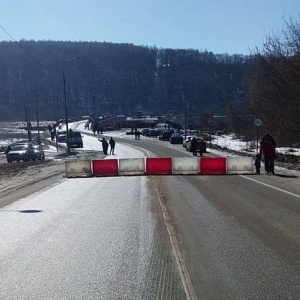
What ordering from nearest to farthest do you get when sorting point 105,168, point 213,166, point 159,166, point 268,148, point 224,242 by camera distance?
point 224,242, point 268,148, point 213,166, point 159,166, point 105,168

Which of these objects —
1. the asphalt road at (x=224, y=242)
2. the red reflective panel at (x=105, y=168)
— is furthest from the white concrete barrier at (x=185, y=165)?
the asphalt road at (x=224, y=242)

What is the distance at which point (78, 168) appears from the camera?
1059 inches

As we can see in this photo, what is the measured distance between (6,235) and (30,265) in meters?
2.69

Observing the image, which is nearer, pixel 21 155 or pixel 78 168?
pixel 78 168

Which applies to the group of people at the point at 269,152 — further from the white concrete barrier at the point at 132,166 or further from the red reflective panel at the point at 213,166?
the white concrete barrier at the point at 132,166

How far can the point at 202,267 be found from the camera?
746 centimetres

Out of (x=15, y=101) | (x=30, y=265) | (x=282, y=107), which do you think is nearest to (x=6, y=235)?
(x=30, y=265)

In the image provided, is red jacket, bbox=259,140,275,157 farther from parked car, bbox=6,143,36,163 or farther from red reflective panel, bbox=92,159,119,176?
parked car, bbox=6,143,36,163

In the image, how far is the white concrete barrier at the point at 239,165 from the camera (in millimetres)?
26219

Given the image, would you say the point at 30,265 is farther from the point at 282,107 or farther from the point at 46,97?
the point at 46,97

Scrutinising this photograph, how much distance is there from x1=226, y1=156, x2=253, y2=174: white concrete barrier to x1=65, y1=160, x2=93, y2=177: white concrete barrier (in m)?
6.83

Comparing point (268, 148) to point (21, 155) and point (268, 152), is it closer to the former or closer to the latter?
point (268, 152)

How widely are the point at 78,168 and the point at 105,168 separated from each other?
1.33m

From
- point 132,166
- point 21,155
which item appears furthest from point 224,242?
point 21,155
